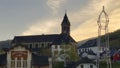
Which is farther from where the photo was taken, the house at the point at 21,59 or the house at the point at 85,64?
the house at the point at 85,64

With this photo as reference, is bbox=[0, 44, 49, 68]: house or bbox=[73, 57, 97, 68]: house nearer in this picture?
bbox=[0, 44, 49, 68]: house

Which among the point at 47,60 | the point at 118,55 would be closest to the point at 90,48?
the point at 118,55

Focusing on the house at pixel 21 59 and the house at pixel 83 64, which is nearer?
the house at pixel 21 59

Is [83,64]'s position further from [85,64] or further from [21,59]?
[21,59]

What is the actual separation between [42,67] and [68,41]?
90.6m

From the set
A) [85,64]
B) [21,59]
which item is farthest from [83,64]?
[21,59]

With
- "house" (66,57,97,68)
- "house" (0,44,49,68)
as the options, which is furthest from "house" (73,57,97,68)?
"house" (0,44,49,68)

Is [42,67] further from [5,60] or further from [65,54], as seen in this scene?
[65,54]

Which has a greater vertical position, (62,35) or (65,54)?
(62,35)

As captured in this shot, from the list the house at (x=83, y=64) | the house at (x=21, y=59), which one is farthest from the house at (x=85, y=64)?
the house at (x=21, y=59)

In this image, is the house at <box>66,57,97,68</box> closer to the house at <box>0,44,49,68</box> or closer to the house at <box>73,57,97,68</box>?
the house at <box>73,57,97,68</box>

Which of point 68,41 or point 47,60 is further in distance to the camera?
point 68,41

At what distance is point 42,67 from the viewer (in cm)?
9612

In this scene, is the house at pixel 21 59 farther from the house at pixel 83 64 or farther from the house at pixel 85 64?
the house at pixel 85 64
